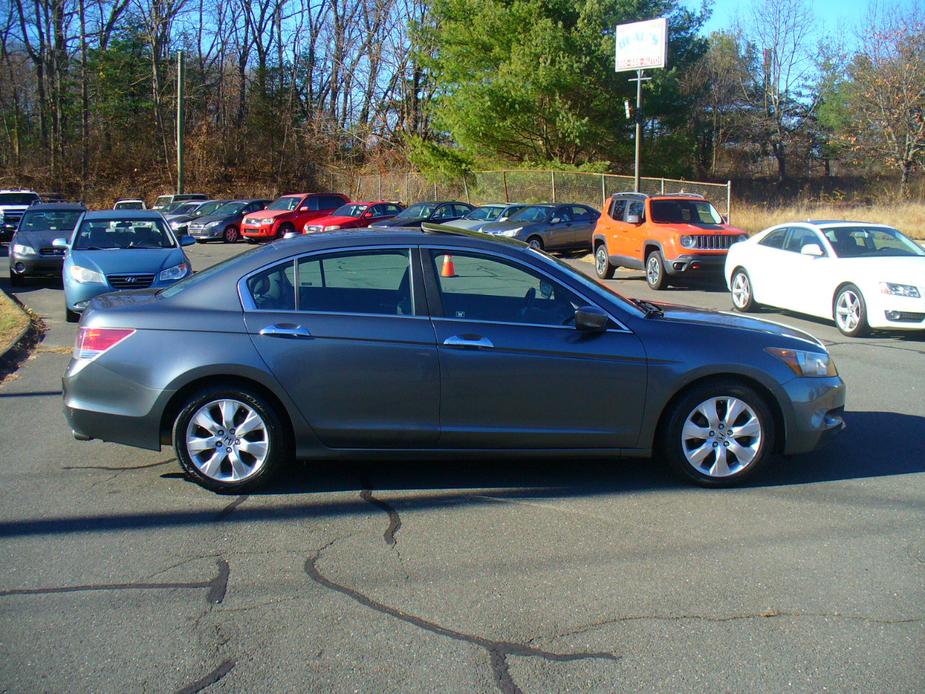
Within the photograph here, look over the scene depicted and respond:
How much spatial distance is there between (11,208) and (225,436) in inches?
1208

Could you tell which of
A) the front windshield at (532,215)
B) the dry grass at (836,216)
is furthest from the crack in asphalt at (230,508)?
the dry grass at (836,216)

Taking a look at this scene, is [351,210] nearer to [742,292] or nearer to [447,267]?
[742,292]

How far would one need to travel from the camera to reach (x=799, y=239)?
41.5 feet

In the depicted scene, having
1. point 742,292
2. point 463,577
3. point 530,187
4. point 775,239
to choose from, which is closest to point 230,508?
point 463,577

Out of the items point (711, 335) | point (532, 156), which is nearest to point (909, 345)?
point (711, 335)

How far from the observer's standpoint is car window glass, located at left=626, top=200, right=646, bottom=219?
59.2 ft

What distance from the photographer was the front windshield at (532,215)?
24422mm

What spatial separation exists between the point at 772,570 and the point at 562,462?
1.95 meters

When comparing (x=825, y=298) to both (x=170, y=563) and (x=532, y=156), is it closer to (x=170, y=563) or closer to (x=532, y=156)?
(x=170, y=563)

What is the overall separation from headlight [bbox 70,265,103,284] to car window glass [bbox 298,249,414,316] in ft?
25.9

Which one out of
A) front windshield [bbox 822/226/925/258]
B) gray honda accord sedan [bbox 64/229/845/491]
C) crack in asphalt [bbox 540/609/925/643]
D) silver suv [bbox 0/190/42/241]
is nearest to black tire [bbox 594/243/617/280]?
front windshield [bbox 822/226/925/258]

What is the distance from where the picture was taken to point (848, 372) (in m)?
9.09

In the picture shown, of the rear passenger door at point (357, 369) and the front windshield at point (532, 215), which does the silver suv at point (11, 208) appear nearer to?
the front windshield at point (532, 215)

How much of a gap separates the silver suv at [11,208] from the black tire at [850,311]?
25040 millimetres
